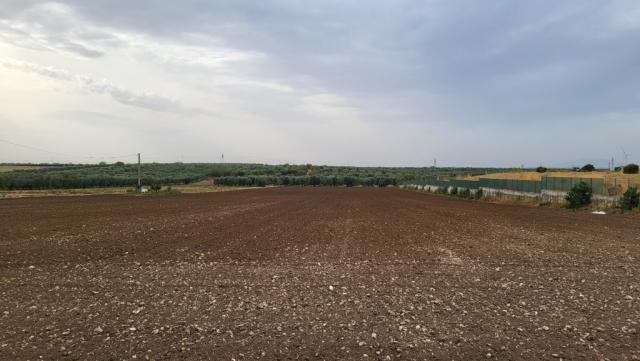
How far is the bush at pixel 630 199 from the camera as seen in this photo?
84.7 feet

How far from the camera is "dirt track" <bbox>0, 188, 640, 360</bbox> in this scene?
6.14 m

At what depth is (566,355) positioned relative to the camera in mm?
5840

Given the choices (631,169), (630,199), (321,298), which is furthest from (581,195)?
(321,298)

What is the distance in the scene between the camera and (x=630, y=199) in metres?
25.9

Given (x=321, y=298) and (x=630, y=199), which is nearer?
(x=321, y=298)

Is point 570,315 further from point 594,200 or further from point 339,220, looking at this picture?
point 594,200

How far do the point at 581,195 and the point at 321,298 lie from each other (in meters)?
26.7

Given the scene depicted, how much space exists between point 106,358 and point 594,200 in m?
30.6

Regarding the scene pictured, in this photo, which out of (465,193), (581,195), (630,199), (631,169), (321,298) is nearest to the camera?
(321,298)

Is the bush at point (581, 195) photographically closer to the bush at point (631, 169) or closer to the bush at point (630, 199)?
the bush at point (630, 199)

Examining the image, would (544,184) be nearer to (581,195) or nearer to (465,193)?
(581,195)

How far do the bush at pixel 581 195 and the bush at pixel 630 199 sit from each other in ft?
10.3

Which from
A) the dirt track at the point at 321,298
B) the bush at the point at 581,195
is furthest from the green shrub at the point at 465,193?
the dirt track at the point at 321,298

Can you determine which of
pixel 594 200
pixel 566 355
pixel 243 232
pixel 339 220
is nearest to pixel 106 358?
pixel 566 355
